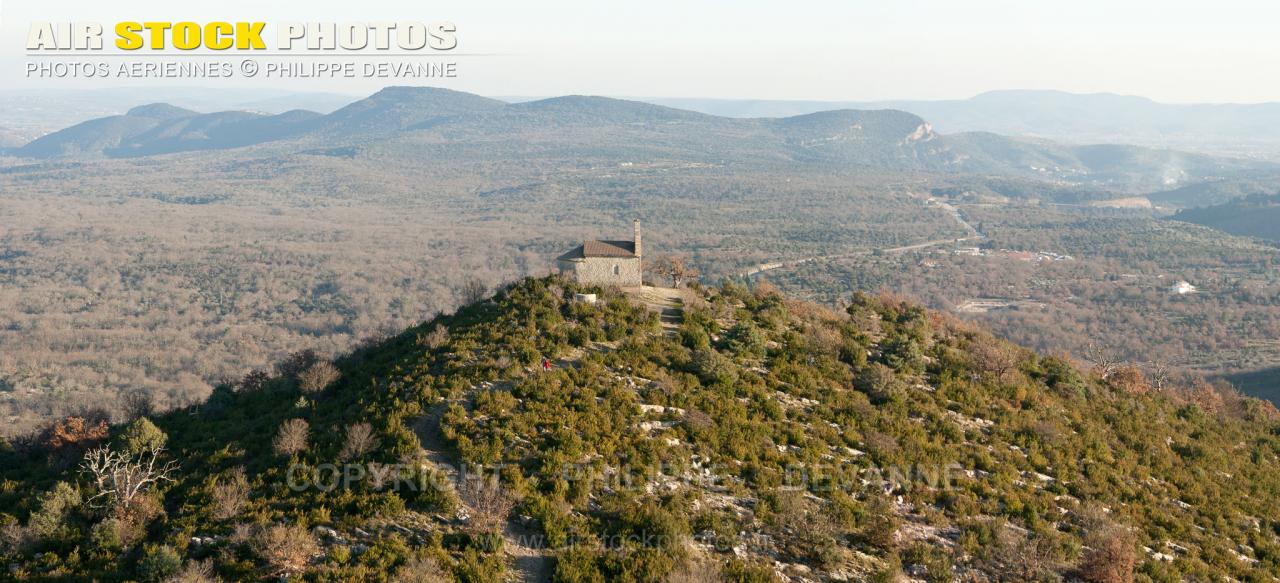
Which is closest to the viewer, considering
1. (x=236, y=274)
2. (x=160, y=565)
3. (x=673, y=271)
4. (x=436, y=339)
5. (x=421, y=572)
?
(x=421, y=572)

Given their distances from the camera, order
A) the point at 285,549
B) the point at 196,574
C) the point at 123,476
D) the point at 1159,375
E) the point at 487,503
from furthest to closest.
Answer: the point at 1159,375, the point at 123,476, the point at 487,503, the point at 285,549, the point at 196,574

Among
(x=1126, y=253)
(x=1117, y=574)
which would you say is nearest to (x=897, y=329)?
(x=1117, y=574)

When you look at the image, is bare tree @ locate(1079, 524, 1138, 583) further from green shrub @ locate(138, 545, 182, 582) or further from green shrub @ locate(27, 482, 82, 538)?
green shrub @ locate(27, 482, 82, 538)

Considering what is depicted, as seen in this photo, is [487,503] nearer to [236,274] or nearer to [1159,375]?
[1159,375]

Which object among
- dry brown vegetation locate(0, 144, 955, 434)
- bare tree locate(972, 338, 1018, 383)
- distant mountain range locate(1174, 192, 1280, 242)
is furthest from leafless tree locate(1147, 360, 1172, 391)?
distant mountain range locate(1174, 192, 1280, 242)

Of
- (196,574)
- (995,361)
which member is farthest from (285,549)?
(995,361)

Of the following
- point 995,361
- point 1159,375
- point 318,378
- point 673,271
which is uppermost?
point 673,271

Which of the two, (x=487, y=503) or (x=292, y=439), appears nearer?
(x=487, y=503)

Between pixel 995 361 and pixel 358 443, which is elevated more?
pixel 995 361
